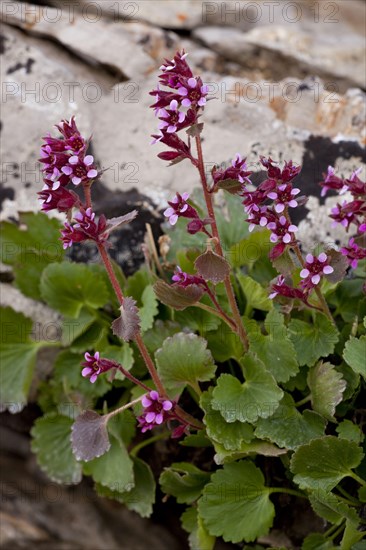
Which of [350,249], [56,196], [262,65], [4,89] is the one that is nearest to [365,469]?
Result: [350,249]

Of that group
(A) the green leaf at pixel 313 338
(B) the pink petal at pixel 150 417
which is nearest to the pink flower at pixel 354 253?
→ (A) the green leaf at pixel 313 338

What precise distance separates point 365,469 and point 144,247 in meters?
1.07

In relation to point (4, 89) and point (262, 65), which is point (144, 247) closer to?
point (4, 89)

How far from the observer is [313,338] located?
230 centimetres

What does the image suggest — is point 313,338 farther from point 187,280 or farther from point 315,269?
point 187,280

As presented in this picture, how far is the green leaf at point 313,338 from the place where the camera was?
2262 millimetres

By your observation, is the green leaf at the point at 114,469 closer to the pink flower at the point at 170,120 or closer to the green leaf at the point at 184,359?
the green leaf at the point at 184,359

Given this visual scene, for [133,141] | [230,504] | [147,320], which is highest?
[133,141]

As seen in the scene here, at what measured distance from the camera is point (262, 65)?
4.20 meters

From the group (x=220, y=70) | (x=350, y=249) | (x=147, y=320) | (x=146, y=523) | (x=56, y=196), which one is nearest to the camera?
(x=56, y=196)

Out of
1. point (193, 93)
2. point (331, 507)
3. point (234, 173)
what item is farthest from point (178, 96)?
point (331, 507)

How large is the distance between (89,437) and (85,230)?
1.96 feet

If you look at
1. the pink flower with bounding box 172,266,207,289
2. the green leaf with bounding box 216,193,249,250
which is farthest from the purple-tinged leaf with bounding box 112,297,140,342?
the green leaf with bounding box 216,193,249,250

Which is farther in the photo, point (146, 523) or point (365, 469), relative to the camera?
point (146, 523)
